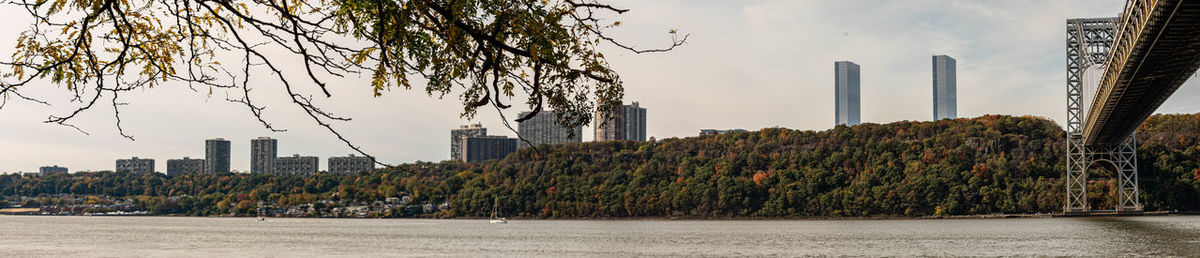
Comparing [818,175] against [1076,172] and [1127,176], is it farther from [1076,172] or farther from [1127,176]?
[1127,176]

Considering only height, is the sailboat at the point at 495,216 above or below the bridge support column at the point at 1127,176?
below

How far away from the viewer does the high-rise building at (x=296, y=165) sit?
181738 millimetres

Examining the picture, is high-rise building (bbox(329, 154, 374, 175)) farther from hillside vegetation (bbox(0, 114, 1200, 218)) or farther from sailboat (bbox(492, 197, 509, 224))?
sailboat (bbox(492, 197, 509, 224))

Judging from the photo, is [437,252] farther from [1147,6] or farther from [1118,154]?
[1118,154]

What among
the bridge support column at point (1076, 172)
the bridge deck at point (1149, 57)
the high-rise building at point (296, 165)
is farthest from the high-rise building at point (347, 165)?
the bridge deck at point (1149, 57)

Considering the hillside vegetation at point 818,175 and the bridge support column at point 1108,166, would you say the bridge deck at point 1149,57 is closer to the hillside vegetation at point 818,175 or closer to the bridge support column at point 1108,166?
the bridge support column at point 1108,166

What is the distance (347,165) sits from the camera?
15950cm

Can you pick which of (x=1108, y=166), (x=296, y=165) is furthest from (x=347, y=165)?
(x=1108, y=166)

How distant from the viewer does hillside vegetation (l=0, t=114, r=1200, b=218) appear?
3314 inches

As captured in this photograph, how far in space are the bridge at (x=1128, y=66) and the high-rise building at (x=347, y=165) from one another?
323ft

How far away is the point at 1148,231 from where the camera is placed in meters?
→ 53.1

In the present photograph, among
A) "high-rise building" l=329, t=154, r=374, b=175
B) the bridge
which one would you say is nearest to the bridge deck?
the bridge

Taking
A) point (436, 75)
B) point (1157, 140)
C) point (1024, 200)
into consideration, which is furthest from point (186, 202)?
point (436, 75)

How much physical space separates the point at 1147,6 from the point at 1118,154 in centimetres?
5305
